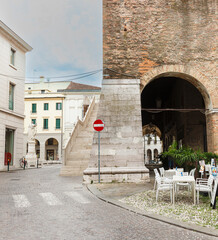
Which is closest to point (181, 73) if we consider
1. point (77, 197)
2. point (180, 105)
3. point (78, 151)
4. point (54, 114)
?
point (77, 197)

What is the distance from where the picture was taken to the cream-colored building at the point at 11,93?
22.4m

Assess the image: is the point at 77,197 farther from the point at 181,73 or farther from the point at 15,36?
the point at 15,36

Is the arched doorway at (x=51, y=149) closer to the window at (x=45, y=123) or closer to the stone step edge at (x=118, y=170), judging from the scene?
the window at (x=45, y=123)

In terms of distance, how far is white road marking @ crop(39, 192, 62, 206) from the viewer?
7.58m

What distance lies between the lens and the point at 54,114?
53.8 meters

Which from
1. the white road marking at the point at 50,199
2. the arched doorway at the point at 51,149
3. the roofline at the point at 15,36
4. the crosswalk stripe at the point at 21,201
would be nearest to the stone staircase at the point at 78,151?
the white road marking at the point at 50,199

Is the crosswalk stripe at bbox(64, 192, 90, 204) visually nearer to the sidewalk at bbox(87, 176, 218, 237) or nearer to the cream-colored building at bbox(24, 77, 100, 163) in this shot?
the sidewalk at bbox(87, 176, 218, 237)

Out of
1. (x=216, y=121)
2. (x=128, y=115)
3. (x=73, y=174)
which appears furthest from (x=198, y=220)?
(x=73, y=174)

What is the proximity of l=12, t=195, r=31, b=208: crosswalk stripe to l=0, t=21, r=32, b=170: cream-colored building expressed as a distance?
14.4m

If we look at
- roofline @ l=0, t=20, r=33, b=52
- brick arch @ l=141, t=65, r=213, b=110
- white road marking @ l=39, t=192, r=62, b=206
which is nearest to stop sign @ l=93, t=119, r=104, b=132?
brick arch @ l=141, t=65, r=213, b=110

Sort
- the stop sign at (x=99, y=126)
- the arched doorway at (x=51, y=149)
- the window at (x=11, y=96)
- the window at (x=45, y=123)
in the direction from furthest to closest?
the window at (x=45, y=123) < the arched doorway at (x=51, y=149) < the window at (x=11, y=96) < the stop sign at (x=99, y=126)

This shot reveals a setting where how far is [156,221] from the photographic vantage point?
18.9 ft

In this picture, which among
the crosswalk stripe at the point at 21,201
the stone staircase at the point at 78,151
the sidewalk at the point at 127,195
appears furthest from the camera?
the stone staircase at the point at 78,151

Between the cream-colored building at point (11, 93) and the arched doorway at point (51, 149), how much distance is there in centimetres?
2877
